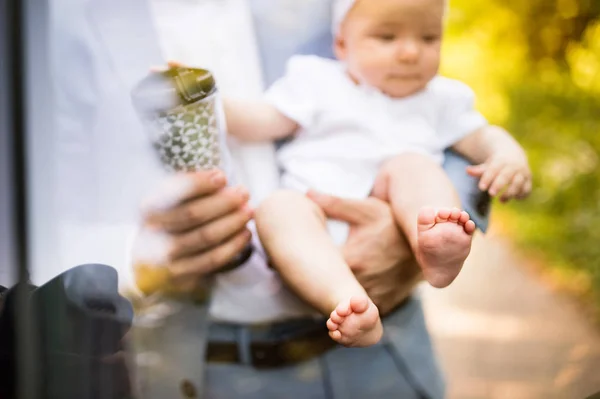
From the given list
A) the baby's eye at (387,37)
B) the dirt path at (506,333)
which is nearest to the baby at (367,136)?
the baby's eye at (387,37)

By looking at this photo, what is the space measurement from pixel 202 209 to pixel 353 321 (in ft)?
1.45

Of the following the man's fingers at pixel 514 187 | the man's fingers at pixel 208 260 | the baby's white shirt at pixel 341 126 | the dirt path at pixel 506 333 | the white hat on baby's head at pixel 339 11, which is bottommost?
the dirt path at pixel 506 333

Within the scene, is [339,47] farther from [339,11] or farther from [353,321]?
[353,321]

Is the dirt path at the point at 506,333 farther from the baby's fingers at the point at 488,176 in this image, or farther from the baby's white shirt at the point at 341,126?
the baby's white shirt at the point at 341,126

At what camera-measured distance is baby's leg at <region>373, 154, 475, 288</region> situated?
1.66m

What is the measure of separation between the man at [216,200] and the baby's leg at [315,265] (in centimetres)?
5

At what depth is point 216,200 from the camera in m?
1.80

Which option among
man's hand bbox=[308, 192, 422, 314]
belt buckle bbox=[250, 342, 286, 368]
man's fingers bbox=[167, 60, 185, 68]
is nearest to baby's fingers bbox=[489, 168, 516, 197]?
man's hand bbox=[308, 192, 422, 314]

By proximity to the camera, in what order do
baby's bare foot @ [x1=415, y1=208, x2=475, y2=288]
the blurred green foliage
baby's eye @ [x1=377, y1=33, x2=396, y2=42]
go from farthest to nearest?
the blurred green foliage, baby's eye @ [x1=377, y1=33, x2=396, y2=42], baby's bare foot @ [x1=415, y1=208, x2=475, y2=288]

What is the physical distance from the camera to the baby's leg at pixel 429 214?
166 cm

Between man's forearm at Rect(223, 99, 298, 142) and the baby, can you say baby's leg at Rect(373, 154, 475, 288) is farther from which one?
man's forearm at Rect(223, 99, 298, 142)

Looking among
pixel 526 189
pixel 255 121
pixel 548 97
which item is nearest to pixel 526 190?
pixel 526 189

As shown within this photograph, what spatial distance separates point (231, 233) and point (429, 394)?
2.09 ft

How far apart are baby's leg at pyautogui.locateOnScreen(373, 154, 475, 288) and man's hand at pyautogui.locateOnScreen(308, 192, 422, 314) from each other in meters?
0.04
